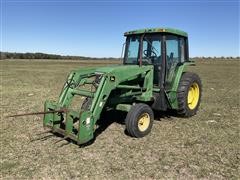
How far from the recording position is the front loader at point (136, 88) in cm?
625

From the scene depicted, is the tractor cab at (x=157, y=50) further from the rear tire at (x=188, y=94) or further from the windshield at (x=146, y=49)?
the rear tire at (x=188, y=94)

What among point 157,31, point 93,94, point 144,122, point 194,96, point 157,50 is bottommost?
point 144,122

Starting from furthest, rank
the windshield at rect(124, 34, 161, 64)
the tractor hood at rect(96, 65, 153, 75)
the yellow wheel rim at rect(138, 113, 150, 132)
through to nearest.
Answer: the windshield at rect(124, 34, 161, 64) < the yellow wheel rim at rect(138, 113, 150, 132) < the tractor hood at rect(96, 65, 153, 75)

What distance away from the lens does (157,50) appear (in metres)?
7.88

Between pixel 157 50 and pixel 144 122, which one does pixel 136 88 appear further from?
pixel 157 50

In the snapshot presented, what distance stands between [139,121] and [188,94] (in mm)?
2481

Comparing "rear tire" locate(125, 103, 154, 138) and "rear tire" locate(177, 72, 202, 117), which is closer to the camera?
"rear tire" locate(125, 103, 154, 138)

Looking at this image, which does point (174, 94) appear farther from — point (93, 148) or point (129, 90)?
point (93, 148)

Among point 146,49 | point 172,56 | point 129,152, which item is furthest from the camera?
point 172,56

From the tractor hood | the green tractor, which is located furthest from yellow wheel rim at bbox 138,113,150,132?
the tractor hood

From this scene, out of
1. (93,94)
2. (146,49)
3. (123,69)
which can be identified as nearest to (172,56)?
(146,49)

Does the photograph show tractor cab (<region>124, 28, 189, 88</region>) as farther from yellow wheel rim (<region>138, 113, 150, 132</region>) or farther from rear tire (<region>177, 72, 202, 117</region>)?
yellow wheel rim (<region>138, 113, 150, 132</region>)

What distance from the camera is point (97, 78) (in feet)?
22.6

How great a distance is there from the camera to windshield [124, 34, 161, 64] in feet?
25.9
